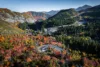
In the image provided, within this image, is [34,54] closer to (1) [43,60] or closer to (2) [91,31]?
(1) [43,60]

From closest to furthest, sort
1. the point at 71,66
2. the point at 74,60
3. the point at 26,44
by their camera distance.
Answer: the point at 71,66 → the point at 74,60 → the point at 26,44

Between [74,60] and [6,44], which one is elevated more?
[6,44]

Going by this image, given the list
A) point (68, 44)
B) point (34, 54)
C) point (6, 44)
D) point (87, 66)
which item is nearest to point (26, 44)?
point (6, 44)

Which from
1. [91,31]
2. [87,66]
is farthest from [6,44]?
[91,31]

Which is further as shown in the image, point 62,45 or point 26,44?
point 62,45

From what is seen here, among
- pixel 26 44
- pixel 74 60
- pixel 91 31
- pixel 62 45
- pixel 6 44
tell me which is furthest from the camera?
pixel 91 31

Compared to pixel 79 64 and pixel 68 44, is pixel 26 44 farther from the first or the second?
pixel 79 64

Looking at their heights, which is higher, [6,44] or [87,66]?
[6,44]

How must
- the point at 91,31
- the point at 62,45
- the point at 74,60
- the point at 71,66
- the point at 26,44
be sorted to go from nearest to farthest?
the point at 71,66 → the point at 74,60 → the point at 26,44 → the point at 62,45 → the point at 91,31

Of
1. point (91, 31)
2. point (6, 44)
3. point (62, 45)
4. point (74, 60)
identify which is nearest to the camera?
point (74, 60)
